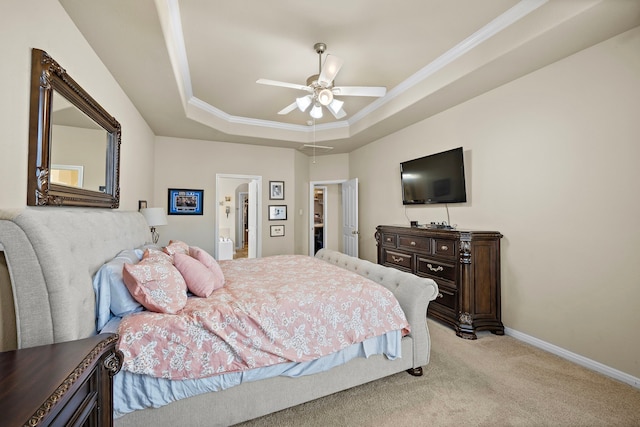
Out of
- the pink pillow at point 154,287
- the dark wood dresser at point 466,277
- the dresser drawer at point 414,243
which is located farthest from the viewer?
the dresser drawer at point 414,243

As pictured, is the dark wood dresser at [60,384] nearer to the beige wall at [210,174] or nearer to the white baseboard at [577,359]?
the white baseboard at [577,359]

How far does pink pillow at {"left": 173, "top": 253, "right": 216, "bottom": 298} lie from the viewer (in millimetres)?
1990

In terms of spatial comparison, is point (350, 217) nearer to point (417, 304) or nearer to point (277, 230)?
point (277, 230)

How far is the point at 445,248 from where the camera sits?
3129 millimetres

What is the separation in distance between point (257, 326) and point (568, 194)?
2871mm

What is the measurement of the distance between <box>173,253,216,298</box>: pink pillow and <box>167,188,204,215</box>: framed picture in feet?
10.3

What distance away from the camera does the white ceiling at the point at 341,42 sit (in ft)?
6.77

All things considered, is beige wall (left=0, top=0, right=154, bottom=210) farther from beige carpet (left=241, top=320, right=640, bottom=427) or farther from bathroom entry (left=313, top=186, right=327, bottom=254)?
bathroom entry (left=313, top=186, right=327, bottom=254)

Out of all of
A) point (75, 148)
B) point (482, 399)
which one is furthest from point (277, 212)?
point (482, 399)

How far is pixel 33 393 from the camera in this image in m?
0.70

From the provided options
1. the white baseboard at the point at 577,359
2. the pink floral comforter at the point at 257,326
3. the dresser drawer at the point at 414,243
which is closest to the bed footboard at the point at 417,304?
the pink floral comforter at the point at 257,326

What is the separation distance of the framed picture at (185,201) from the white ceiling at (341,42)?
1372mm

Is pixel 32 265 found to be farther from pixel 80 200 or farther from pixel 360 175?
pixel 360 175

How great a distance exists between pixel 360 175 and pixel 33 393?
17.7 ft
